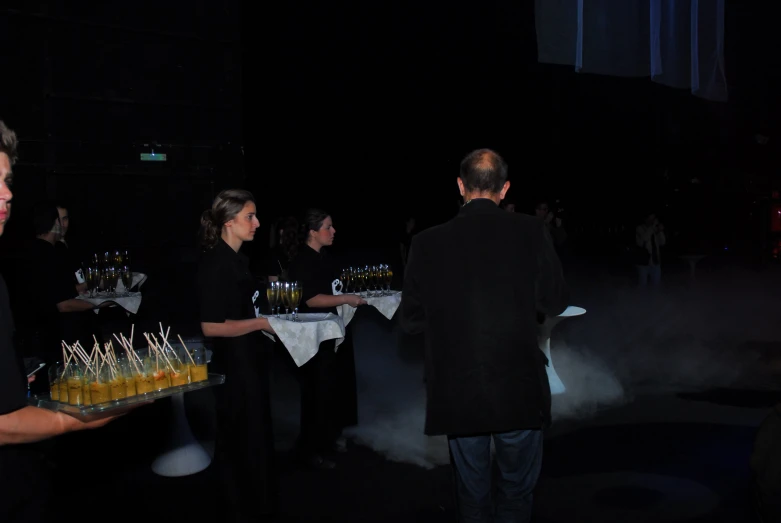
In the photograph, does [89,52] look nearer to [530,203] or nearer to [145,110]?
[145,110]

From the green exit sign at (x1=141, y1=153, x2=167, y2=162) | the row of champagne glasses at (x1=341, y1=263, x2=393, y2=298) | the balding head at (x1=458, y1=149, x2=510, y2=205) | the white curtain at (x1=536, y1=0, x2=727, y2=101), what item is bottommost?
the row of champagne glasses at (x1=341, y1=263, x2=393, y2=298)

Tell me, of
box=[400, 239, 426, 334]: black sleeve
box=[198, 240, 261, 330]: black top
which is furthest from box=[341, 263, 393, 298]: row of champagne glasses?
box=[400, 239, 426, 334]: black sleeve

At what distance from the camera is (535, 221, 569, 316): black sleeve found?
8.41 ft

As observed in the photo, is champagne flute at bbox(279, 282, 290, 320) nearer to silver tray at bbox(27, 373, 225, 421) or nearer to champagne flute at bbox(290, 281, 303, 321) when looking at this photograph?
champagne flute at bbox(290, 281, 303, 321)

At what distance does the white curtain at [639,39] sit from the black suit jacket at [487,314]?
5480mm

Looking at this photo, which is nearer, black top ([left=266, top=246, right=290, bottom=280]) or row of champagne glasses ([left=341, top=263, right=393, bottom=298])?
black top ([left=266, top=246, right=290, bottom=280])

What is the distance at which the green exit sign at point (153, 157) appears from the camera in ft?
26.3

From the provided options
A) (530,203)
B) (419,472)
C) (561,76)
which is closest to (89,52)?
(419,472)

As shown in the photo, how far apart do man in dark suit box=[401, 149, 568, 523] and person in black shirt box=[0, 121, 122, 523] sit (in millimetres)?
1203

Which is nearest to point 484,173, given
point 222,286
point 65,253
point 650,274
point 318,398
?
point 222,286

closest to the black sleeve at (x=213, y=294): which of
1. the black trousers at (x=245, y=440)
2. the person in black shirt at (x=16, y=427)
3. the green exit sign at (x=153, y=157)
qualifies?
the black trousers at (x=245, y=440)

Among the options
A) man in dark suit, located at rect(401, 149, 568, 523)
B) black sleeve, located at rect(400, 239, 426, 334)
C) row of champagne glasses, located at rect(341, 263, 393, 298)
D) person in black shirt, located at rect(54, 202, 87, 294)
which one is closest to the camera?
man in dark suit, located at rect(401, 149, 568, 523)

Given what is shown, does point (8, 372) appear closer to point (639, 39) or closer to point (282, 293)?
point (282, 293)

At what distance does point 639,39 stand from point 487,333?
6.62 m
